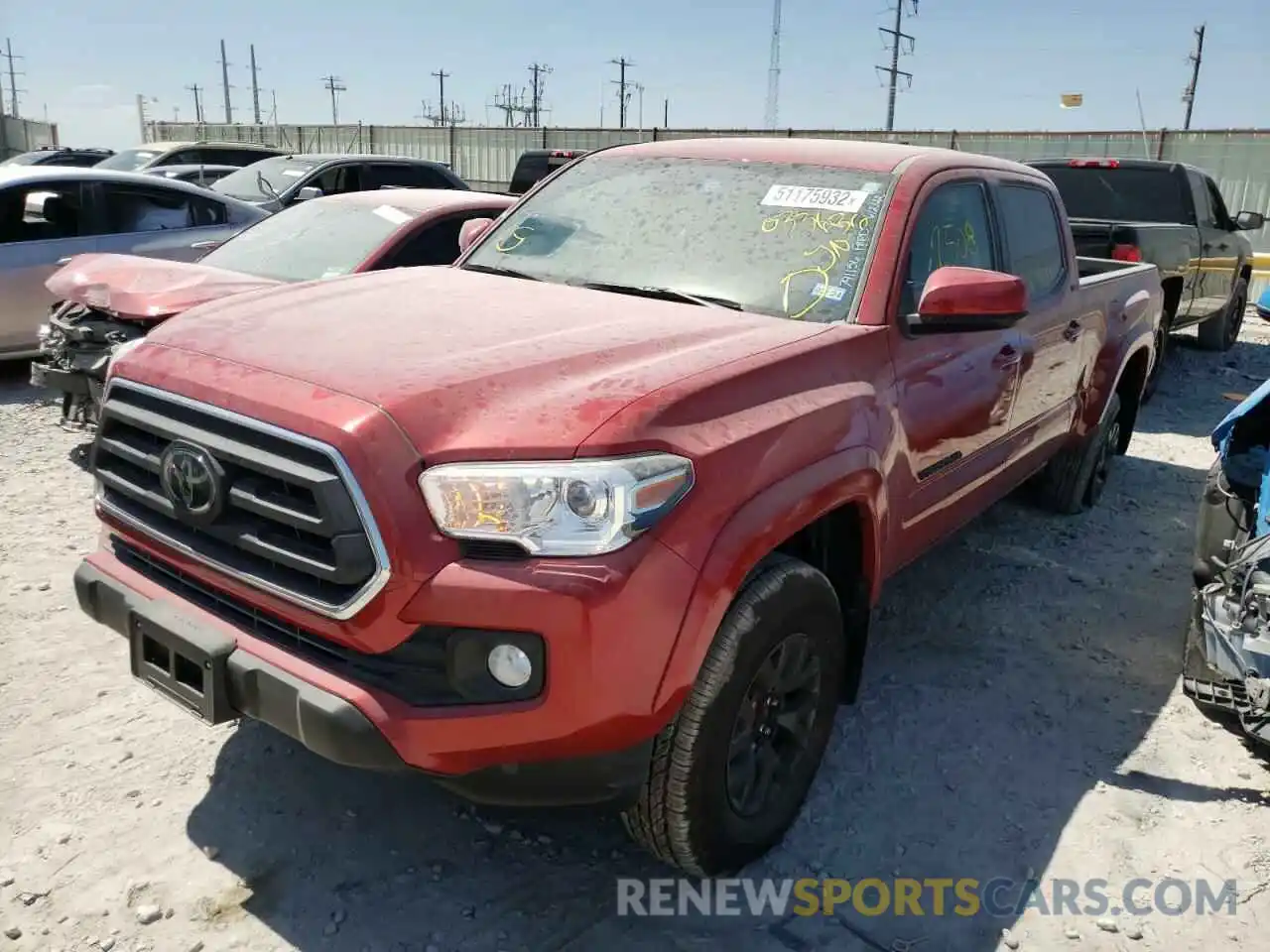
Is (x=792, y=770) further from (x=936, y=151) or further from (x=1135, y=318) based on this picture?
(x=1135, y=318)

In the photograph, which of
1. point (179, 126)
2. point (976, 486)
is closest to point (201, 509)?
point (976, 486)

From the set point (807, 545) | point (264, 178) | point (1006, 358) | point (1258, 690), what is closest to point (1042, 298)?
point (1006, 358)

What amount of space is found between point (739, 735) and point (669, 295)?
1.39 meters

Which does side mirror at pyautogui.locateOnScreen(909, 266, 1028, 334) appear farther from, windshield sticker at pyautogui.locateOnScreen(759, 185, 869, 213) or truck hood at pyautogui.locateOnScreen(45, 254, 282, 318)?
truck hood at pyautogui.locateOnScreen(45, 254, 282, 318)

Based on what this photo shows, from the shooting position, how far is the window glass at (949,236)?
333 centimetres

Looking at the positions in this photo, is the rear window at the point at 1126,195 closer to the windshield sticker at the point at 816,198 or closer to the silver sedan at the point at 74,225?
the windshield sticker at the point at 816,198

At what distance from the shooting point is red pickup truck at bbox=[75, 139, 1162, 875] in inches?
83.0

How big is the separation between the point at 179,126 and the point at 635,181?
3875 centimetres

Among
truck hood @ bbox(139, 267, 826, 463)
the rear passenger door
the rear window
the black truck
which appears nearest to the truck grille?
truck hood @ bbox(139, 267, 826, 463)

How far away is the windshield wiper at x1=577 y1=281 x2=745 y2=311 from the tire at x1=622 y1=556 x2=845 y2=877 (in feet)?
3.05

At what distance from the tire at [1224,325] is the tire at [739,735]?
9843mm

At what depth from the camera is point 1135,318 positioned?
5.57m

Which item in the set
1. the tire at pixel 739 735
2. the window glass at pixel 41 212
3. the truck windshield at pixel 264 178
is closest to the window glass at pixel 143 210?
the window glass at pixel 41 212

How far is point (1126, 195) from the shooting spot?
9086 millimetres
